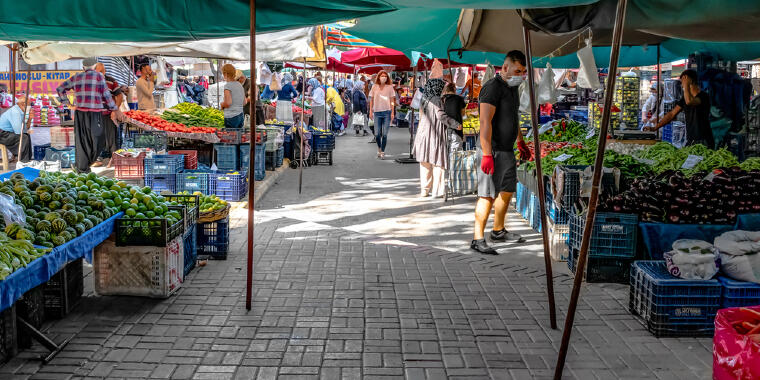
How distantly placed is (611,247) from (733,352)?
2867 mm

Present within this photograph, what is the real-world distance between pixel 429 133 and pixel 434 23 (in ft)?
6.21

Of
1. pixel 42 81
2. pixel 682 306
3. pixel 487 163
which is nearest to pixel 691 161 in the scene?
pixel 487 163

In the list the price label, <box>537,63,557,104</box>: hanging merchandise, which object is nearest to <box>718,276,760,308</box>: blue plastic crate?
the price label

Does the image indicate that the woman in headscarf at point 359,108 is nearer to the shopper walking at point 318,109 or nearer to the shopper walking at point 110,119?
the shopper walking at point 318,109

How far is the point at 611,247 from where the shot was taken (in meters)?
6.54

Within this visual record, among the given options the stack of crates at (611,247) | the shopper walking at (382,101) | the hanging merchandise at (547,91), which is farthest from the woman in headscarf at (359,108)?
the stack of crates at (611,247)

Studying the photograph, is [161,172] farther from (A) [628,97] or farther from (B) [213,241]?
(A) [628,97]

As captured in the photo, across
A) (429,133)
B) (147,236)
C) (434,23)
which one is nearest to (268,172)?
(429,133)

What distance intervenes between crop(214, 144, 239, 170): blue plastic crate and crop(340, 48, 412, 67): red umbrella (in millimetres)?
7993

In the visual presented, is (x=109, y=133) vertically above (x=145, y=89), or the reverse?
(x=145, y=89)

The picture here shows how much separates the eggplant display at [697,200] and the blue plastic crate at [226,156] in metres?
7.49

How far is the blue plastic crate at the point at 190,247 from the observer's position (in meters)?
6.77

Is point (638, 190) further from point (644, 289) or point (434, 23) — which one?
point (434, 23)

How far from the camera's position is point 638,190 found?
653cm
